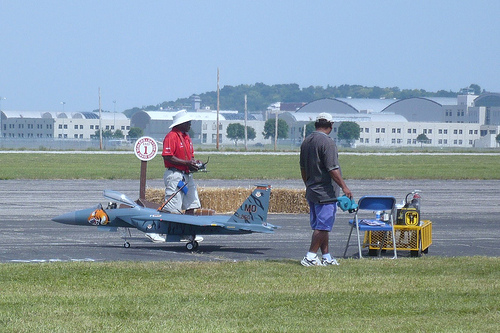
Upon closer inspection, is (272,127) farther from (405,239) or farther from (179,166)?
(405,239)

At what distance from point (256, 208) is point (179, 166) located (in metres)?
1.52

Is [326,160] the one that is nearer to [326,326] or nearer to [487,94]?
[326,326]

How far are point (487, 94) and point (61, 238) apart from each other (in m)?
133

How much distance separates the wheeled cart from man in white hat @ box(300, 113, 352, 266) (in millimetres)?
1988

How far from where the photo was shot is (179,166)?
12906 mm

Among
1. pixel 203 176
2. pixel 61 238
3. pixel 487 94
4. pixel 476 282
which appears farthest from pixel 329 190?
pixel 487 94

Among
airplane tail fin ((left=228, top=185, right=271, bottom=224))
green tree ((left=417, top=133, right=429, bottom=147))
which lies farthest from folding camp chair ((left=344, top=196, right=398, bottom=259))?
green tree ((left=417, top=133, right=429, bottom=147))

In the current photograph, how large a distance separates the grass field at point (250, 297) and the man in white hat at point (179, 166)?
2.48 m

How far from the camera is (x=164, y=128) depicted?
12762 centimetres

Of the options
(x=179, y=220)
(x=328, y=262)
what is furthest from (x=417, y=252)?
(x=179, y=220)

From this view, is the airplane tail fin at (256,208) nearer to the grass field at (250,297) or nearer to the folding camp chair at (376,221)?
the folding camp chair at (376,221)

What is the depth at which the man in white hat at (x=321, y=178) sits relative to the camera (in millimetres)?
10312

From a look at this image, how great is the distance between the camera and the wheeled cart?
12.0m

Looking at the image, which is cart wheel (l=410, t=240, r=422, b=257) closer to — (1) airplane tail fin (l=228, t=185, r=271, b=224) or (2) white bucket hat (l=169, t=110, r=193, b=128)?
(1) airplane tail fin (l=228, t=185, r=271, b=224)
